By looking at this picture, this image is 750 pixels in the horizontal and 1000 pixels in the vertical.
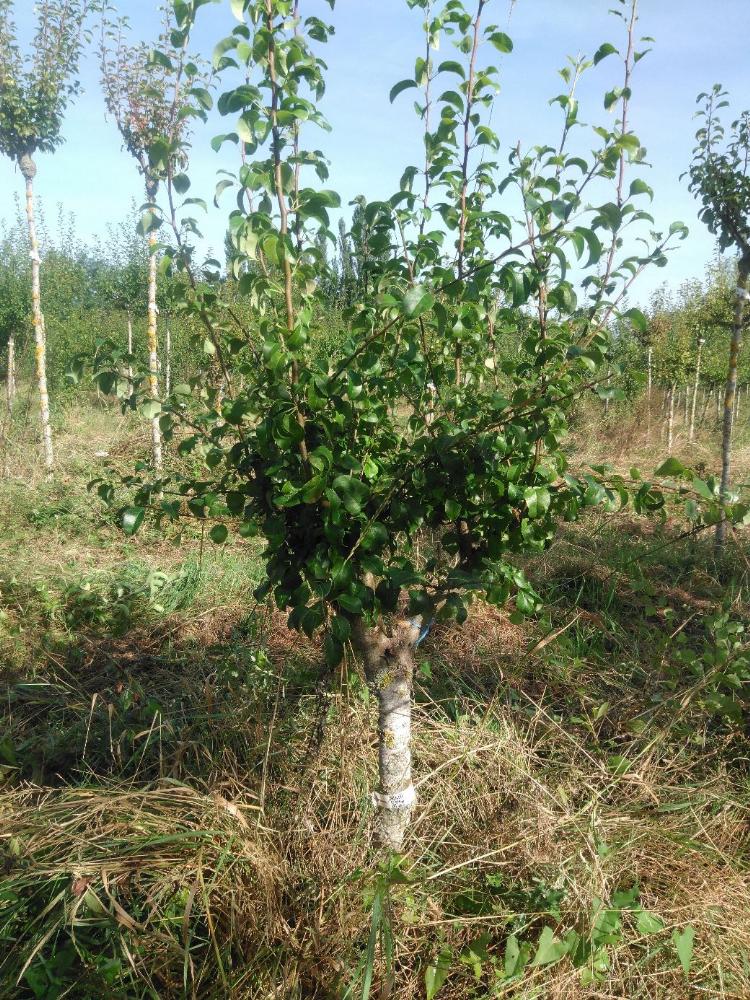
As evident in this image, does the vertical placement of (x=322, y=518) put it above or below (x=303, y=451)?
below

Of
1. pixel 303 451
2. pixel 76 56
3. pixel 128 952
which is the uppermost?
pixel 76 56

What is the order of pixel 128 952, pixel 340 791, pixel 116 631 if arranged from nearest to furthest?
pixel 128 952
pixel 340 791
pixel 116 631

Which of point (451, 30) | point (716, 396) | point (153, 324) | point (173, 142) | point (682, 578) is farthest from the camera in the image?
point (716, 396)

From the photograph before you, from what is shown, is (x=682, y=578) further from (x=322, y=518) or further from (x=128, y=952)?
(x=128, y=952)

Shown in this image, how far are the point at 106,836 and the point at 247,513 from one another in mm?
1011

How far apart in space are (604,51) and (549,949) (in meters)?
2.26

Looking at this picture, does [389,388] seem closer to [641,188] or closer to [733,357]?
[641,188]

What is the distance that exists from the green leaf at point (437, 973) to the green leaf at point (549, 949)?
0.22 meters

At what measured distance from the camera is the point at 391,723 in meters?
2.18

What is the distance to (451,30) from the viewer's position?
192 centimetres

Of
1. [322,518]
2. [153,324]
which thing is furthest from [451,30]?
[153,324]

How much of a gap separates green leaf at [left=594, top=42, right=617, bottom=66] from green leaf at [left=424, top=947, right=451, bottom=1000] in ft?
7.56

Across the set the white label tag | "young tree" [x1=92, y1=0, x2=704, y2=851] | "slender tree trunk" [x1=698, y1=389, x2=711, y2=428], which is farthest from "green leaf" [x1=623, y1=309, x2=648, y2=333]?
"slender tree trunk" [x1=698, y1=389, x2=711, y2=428]

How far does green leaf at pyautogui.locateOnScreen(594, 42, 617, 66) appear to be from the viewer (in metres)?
1.78
